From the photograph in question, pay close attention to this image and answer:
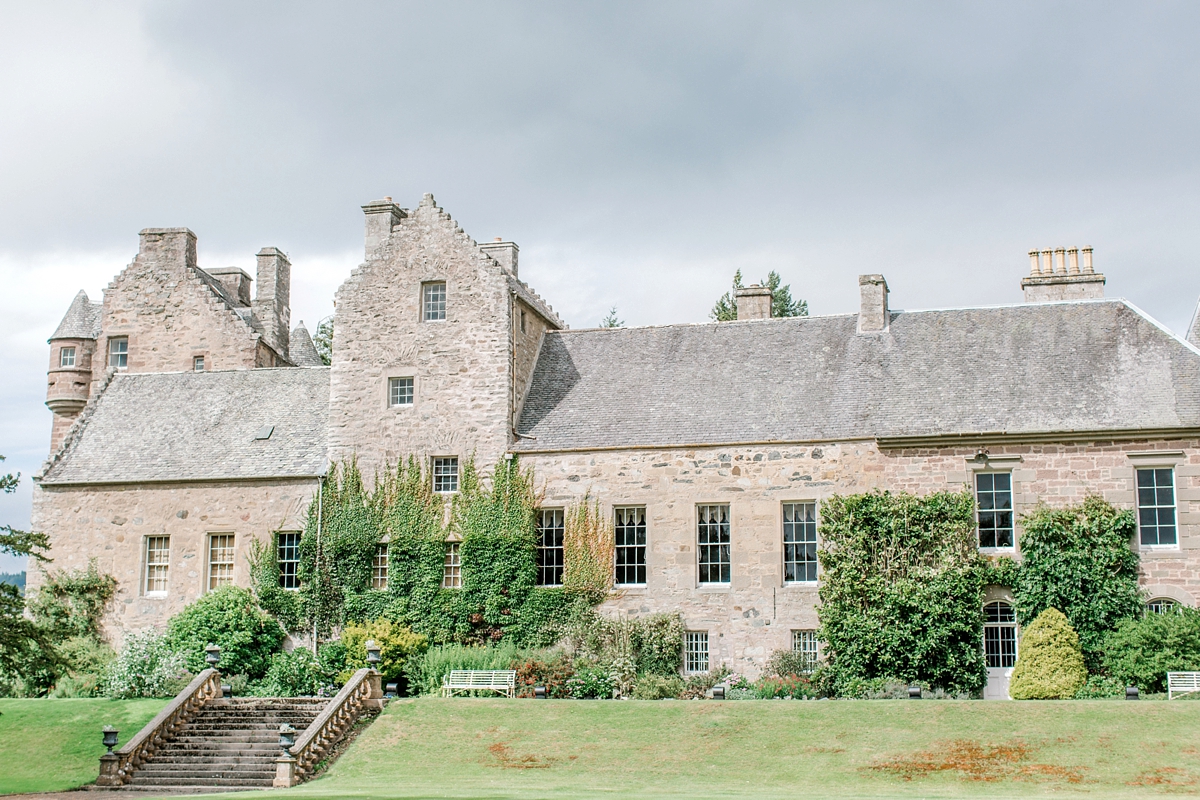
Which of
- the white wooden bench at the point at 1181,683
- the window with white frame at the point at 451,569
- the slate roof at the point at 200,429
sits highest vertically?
the slate roof at the point at 200,429

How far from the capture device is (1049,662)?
2608 cm

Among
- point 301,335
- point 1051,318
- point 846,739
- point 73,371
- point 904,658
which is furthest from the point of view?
point 301,335

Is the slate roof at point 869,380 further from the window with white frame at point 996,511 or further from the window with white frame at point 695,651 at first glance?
the window with white frame at point 695,651

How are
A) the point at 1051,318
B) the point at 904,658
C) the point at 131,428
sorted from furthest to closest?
the point at 131,428, the point at 1051,318, the point at 904,658

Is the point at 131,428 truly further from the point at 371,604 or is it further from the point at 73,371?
the point at 371,604

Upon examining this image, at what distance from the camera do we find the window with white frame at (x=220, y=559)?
32312mm

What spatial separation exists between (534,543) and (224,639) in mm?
7721

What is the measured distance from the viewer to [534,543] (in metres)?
30.4

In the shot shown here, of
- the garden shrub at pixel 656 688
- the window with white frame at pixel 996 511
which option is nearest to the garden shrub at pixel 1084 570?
the window with white frame at pixel 996 511

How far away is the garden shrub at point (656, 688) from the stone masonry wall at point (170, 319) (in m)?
17.5

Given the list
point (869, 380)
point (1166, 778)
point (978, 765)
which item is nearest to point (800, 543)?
point (869, 380)

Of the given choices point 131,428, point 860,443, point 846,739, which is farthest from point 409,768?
point 131,428

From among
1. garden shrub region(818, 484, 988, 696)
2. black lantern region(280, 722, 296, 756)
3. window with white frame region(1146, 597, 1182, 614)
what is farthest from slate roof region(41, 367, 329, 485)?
window with white frame region(1146, 597, 1182, 614)

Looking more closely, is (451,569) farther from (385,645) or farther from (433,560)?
(385,645)
